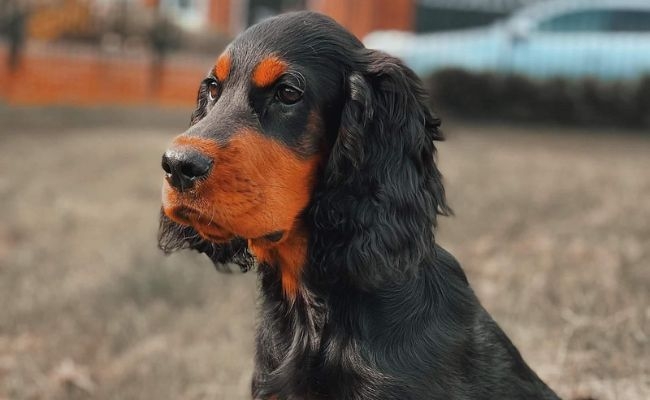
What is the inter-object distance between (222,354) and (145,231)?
2.73 meters

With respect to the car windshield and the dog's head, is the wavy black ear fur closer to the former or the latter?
the dog's head

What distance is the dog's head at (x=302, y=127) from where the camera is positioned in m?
2.67

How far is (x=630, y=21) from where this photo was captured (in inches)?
504

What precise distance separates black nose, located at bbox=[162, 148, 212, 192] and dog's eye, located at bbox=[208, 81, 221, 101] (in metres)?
0.61

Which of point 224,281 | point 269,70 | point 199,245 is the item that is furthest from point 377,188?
point 224,281

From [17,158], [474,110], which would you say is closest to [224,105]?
[17,158]

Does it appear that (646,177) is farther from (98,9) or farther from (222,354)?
(98,9)

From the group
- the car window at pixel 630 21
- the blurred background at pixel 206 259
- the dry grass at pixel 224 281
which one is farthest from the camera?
the car window at pixel 630 21

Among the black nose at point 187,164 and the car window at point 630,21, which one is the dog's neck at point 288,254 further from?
the car window at point 630,21

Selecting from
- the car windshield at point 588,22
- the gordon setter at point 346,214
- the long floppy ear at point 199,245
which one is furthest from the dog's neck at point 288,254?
the car windshield at point 588,22

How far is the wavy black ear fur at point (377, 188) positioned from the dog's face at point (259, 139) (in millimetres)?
89

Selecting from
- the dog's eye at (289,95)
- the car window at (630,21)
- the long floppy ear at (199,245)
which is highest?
the dog's eye at (289,95)

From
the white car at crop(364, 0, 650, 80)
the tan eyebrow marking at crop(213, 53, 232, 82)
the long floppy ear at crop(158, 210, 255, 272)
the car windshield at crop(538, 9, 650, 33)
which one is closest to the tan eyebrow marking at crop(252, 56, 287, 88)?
the tan eyebrow marking at crop(213, 53, 232, 82)

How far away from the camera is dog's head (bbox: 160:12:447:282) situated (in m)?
2.67
